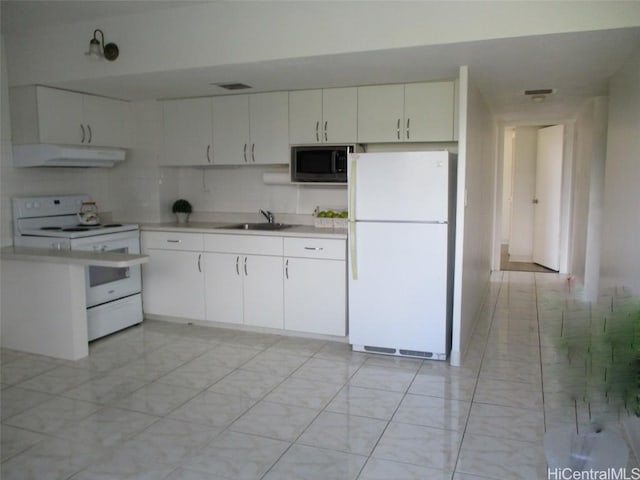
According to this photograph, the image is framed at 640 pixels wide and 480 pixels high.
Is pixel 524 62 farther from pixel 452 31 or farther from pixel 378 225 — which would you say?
pixel 378 225

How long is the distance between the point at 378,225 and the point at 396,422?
4.78 feet

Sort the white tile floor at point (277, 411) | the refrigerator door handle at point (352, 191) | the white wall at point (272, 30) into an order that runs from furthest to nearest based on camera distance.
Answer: the refrigerator door handle at point (352, 191) → the white wall at point (272, 30) → the white tile floor at point (277, 411)

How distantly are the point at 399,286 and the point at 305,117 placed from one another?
1673 mm

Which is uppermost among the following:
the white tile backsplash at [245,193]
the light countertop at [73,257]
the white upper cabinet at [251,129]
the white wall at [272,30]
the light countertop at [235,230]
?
the white wall at [272,30]

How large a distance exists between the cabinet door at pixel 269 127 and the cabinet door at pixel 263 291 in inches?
36.5

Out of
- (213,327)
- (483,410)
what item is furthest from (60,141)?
(483,410)

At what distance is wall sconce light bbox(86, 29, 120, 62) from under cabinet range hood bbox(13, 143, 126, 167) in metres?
0.88

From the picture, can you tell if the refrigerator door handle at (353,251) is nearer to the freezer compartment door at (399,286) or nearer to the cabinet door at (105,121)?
the freezer compartment door at (399,286)

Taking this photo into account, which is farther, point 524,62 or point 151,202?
point 151,202

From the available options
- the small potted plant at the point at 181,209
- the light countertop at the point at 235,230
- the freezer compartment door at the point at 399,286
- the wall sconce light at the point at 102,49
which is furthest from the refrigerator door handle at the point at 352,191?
the small potted plant at the point at 181,209

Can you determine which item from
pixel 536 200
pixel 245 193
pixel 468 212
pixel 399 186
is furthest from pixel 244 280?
pixel 536 200

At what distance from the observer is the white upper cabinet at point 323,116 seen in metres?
4.25

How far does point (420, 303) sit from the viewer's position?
377cm

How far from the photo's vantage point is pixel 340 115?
4.28 m
